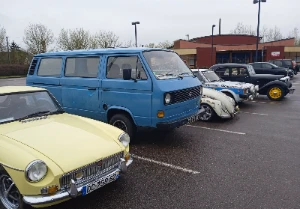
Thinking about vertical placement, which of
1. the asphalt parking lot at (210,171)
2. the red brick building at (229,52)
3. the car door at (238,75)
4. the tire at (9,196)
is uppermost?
the red brick building at (229,52)

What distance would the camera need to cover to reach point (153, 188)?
3850 mm

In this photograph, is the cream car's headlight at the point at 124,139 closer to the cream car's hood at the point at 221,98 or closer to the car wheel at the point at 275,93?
the cream car's hood at the point at 221,98

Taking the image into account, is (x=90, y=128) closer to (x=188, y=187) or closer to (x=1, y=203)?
(x=1, y=203)

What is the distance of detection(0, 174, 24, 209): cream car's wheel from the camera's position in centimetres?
310

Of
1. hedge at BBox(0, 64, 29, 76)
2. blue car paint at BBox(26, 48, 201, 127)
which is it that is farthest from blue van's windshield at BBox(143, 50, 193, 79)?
hedge at BBox(0, 64, 29, 76)

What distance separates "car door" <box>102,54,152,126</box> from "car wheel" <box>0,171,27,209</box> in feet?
9.18

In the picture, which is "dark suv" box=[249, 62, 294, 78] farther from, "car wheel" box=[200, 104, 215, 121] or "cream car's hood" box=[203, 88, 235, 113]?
"car wheel" box=[200, 104, 215, 121]

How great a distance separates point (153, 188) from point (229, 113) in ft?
15.9

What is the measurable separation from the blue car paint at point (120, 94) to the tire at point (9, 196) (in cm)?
280

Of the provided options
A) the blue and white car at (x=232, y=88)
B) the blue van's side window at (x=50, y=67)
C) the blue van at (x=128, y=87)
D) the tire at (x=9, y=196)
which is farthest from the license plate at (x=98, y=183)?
the blue and white car at (x=232, y=88)

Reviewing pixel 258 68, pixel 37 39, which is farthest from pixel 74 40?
pixel 258 68

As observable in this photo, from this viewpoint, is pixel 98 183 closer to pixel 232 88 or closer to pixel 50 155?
pixel 50 155

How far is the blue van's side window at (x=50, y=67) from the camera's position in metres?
6.72

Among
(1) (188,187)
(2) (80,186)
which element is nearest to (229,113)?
(1) (188,187)
